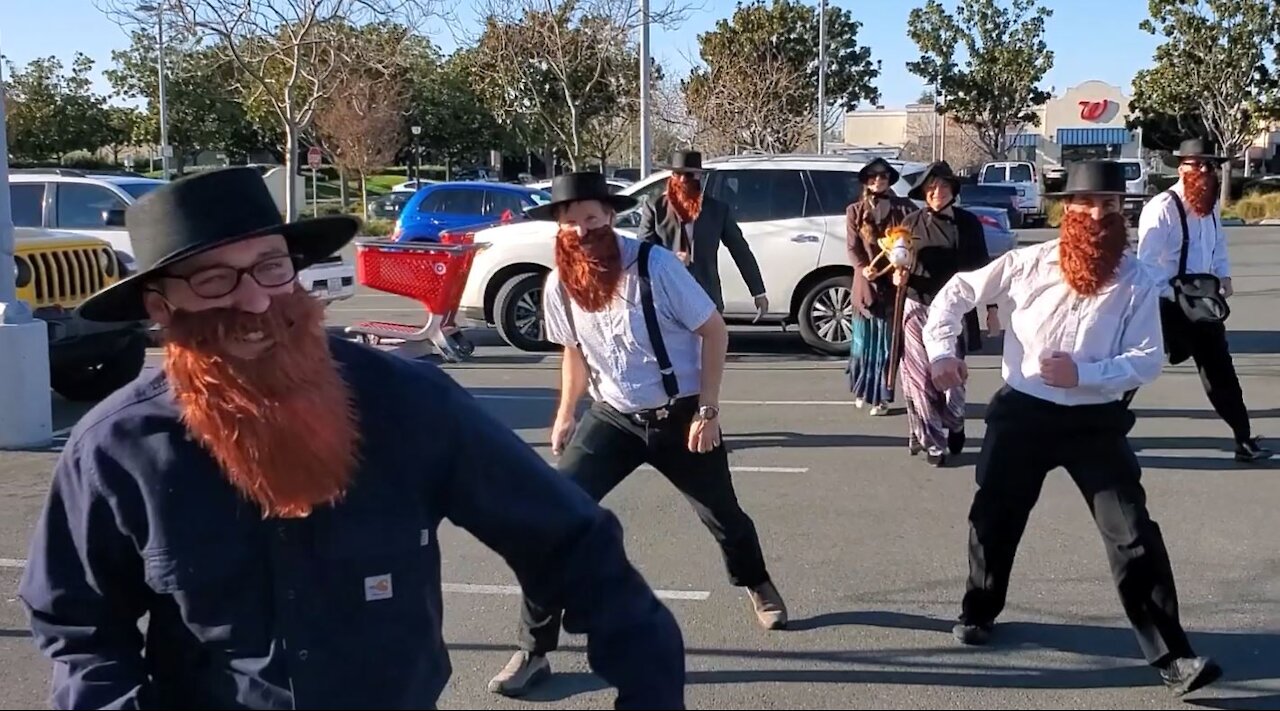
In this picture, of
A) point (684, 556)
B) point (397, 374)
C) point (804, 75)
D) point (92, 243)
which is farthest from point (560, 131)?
point (397, 374)

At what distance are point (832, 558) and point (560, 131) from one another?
75.6 feet

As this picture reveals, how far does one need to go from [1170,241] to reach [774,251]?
Result: 5156 mm

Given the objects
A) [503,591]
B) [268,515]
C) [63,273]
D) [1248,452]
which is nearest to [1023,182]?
[1248,452]

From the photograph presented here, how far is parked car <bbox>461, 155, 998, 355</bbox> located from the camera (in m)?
11.9

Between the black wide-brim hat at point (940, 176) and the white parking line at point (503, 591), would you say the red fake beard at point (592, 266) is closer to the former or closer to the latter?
the white parking line at point (503, 591)

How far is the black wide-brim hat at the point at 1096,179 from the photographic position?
4449mm

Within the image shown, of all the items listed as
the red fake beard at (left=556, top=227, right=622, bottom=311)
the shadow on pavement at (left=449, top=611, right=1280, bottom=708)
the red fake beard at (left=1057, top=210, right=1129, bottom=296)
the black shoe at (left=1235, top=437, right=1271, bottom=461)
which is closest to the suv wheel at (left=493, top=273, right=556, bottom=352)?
the black shoe at (left=1235, top=437, right=1271, bottom=461)

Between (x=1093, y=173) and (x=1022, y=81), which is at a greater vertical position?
(x=1022, y=81)

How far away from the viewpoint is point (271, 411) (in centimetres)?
196

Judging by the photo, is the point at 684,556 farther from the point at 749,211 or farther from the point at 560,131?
the point at 560,131

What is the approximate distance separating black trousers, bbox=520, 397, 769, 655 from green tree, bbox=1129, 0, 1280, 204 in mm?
39181

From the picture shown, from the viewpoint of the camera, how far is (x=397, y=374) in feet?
6.84

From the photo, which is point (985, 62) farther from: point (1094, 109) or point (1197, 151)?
point (1197, 151)

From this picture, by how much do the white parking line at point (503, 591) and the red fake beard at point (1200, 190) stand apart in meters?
3.69
